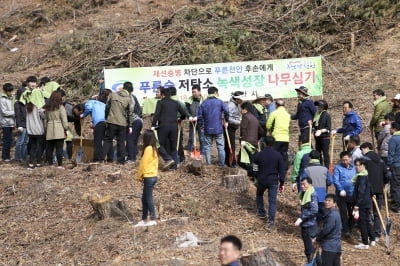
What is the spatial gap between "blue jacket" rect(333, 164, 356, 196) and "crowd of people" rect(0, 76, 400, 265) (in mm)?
16

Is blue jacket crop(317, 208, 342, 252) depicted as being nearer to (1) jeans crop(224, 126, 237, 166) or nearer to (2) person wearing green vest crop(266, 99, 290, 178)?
(2) person wearing green vest crop(266, 99, 290, 178)

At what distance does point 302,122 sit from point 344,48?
9.35 m

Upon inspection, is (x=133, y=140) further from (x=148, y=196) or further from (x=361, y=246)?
(x=361, y=246)

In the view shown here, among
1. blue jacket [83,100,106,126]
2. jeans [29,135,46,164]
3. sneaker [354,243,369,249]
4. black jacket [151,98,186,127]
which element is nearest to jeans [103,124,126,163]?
blue jacket [83,100,106,126]

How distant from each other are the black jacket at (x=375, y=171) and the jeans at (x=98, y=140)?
513 centimetres

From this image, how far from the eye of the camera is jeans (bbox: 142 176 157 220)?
10820mm

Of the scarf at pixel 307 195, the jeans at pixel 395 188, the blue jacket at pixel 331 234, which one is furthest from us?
the jeans at pixel 395 188

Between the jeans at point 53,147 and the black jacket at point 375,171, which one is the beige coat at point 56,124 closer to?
the jeans at point 53,147

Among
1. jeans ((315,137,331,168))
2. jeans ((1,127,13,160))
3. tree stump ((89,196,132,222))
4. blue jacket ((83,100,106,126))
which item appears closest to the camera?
tree stump ((89,196,132,222))

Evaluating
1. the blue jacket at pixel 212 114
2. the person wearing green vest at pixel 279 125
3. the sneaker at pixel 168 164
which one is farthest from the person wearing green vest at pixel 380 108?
the sneaker at pixel 168 164

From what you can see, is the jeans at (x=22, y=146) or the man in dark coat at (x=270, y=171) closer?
the man in dark coat at (x=270, y=171)

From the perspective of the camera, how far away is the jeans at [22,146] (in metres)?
15.3

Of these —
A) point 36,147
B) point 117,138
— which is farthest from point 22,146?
point 117,138

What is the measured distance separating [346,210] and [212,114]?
3247 mm
